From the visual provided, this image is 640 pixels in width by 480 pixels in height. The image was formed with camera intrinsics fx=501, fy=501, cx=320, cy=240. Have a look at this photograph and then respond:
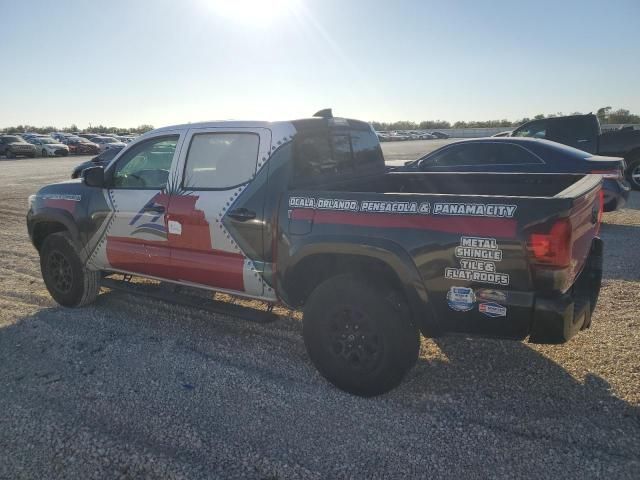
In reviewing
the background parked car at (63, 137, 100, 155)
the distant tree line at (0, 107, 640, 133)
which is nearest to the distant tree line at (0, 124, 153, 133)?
the distant tree line at (0, 107, 640, 133)

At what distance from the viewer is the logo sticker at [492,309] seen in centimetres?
283

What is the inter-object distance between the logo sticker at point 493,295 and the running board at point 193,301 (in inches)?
68.2

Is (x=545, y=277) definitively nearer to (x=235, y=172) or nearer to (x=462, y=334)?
(x=462, y=334)

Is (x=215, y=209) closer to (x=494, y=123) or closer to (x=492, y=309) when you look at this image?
(x=492, y=309)

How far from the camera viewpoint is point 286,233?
355cm

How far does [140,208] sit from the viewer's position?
4465 millimetres

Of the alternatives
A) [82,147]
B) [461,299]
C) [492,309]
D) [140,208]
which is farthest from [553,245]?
[82,147]

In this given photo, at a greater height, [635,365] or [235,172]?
[235,172]

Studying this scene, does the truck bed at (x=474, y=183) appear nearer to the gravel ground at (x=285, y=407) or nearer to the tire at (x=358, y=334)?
the tire at (x=358, y=334)

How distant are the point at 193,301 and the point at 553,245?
2995mm

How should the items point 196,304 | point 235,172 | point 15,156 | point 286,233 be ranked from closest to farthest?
point 286,233 → point 235,172 → point 196,304 → point 15,156

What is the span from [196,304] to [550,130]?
9934mm

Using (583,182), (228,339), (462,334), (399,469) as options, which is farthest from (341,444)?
(583,182)

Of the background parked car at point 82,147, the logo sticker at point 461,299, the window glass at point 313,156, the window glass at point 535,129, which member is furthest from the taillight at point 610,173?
the background parked car at point 82,147
